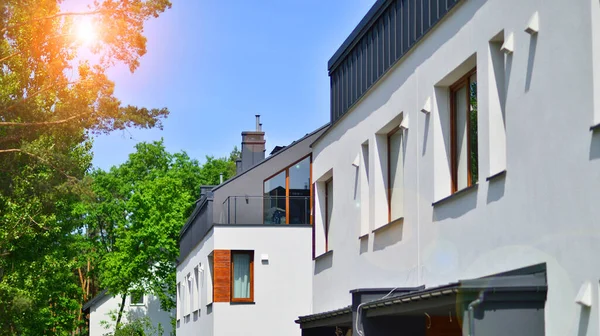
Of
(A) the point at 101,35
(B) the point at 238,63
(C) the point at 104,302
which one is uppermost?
(A) the point at 101,35

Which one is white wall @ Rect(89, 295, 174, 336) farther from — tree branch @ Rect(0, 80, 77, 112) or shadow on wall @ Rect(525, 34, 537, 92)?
shadow on wall @ Rect(525, 34, 537, 92)

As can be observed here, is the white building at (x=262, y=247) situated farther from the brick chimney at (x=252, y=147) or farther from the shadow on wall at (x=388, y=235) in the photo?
the shadow on wall at (x=388, y=235)

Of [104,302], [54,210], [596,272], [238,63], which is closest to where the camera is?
[596,272]

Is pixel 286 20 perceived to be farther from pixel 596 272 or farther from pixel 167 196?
pixel 167 196

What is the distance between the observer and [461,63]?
10.5 metres

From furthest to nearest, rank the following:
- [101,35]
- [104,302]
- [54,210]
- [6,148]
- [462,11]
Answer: [104,302]
[54,210]
[6,148]
[101,35]
[462,11]

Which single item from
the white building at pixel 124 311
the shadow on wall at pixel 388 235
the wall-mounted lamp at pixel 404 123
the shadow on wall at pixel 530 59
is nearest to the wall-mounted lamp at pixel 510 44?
the shadow on wall at pixel 530 59

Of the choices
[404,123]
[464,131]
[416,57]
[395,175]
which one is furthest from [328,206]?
[464,131]

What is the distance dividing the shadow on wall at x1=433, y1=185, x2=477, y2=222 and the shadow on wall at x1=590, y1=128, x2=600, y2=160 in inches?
104

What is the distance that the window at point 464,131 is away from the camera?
10555 millimetres

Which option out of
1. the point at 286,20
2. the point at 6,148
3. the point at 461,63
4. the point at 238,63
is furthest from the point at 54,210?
the point at 461,63

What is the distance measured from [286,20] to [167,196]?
3587 cm

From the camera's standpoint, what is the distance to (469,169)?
10.6 m

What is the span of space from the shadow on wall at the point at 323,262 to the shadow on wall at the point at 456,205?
5.74m
